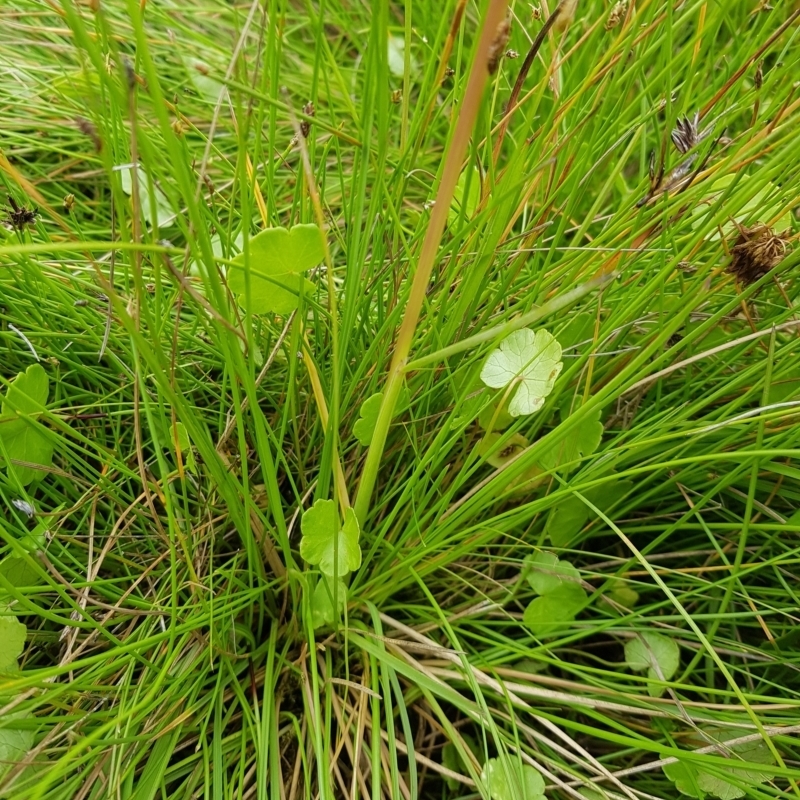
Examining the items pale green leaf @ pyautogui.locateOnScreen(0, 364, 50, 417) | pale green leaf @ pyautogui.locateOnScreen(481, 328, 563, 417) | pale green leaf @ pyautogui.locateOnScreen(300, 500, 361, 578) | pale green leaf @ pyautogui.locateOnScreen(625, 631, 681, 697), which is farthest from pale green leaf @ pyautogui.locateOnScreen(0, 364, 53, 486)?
pale green leaf @ pyautogui.locateOnScreen(625, 631, 681, 697)

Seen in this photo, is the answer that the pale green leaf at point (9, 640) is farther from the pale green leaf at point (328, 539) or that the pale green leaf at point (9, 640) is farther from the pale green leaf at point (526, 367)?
the pale green leaf at point (526, 367)

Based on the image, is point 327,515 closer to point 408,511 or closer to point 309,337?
point 408,511

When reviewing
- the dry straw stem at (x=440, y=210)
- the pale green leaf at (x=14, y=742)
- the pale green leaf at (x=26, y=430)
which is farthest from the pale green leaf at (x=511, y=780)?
the pale green leaf at (x=26, y=430)

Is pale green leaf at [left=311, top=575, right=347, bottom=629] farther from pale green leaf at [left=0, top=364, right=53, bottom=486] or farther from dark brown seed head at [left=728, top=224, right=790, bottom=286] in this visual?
dark brown seed head at [left=728, top=224, right=790, bottom=286]

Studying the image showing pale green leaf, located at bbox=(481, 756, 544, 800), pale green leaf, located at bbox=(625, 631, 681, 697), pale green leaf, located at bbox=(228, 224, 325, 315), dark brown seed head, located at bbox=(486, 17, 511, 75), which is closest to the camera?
dark brown seed head, located at bbox=(486, 17, 511, 75)

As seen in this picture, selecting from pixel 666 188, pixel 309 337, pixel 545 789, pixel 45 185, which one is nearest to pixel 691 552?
pixel 545 789

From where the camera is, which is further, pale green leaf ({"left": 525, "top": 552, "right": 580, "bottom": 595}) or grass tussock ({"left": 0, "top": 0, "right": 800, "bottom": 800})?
pale green leaf ({"left": 525, "top": 552, "right": 580, "bottom": 595})

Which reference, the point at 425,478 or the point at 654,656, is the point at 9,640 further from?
the point at 654,656
